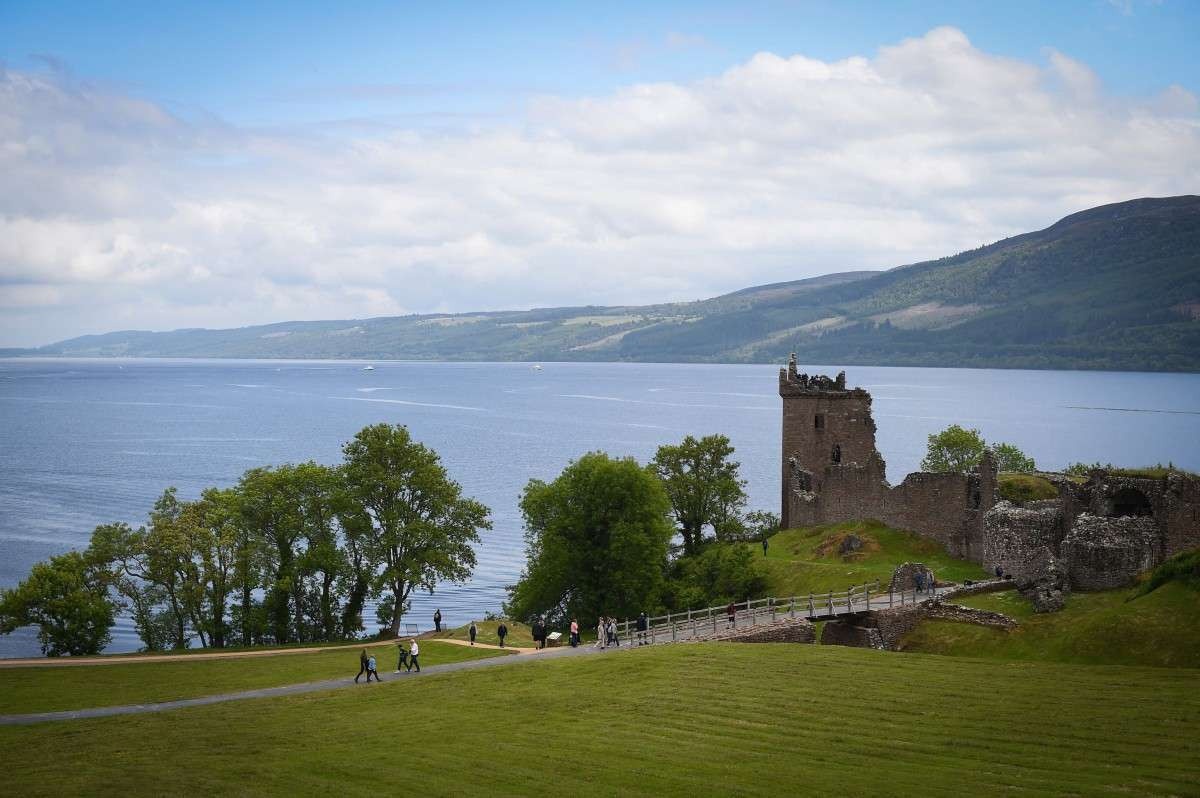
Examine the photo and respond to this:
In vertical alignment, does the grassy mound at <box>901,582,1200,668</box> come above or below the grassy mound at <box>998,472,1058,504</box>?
below

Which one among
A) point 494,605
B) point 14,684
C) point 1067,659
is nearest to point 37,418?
point 494,605

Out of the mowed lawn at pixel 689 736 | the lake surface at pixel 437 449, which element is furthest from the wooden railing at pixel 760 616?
the lake surface at pixel 437 449

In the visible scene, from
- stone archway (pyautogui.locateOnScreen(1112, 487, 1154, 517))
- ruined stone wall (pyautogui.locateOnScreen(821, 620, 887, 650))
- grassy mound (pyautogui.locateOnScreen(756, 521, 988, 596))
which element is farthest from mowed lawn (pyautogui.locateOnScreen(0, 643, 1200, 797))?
grassy mound (pyautogui.locateOnScreen(756, 521, 988, 596))

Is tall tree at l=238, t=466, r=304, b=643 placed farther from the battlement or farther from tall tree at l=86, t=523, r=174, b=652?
the battlement

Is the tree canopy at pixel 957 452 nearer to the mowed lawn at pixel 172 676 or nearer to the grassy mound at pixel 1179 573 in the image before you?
the grassy mound at pixel 1179 573

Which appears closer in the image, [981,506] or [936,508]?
[981,506]

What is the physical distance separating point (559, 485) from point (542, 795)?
38289 mm

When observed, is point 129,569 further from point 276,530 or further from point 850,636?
point 850,636

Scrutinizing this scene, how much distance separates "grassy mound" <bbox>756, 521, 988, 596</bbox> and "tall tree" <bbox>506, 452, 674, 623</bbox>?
5.95 metres

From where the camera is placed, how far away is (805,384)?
65.7 metres

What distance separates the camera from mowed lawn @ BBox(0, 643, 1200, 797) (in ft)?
63.9

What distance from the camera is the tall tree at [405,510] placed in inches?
2034

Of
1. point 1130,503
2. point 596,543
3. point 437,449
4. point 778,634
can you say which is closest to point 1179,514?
point 1130,503

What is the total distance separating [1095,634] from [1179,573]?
305 centimetres
